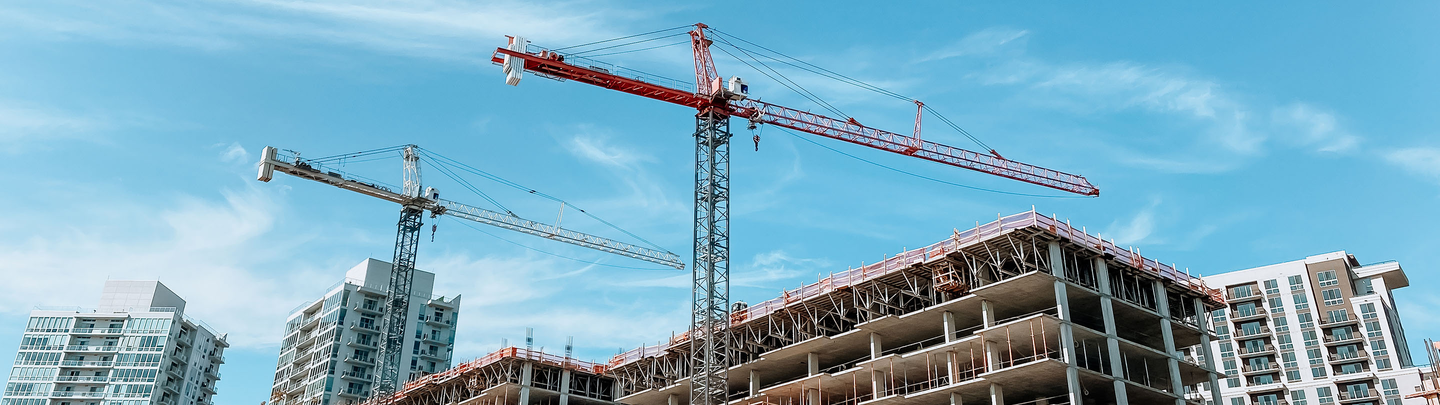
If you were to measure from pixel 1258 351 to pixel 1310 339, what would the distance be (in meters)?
5.26

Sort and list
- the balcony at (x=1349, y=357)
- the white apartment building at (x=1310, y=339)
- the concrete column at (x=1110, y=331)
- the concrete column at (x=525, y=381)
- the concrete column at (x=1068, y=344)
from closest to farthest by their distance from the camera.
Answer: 1. the concrete column at (x=1068, y=344)
2. the concrete column at (x=1110, y=331)
3. the concrete column at (x=525, y=381)
4. the white apartment building at (x=1310, y=339)
5. the balcony at (x=1349, y=357)

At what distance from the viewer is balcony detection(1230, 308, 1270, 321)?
120312mm

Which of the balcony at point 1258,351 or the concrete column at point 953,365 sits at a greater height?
the balcony at point 1258,351

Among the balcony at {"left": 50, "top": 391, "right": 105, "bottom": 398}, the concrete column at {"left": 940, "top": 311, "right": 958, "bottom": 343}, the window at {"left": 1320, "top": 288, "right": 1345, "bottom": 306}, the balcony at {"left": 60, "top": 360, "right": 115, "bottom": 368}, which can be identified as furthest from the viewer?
the balcony at {"left": 60, "top": 360, "right": 115, "bottom": 368}

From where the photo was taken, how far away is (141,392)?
15962 centimetres

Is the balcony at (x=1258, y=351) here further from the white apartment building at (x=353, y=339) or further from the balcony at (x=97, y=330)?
the balcony at (x=97, y=330)

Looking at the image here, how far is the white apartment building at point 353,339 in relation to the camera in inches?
5768

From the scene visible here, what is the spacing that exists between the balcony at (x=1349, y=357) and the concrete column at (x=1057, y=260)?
68.8 m

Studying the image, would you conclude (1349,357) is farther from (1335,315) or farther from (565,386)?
(565,386)

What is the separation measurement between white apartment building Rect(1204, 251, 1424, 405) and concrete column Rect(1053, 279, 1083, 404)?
197ft

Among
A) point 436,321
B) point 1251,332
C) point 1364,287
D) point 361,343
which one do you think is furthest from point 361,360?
point 1364,287

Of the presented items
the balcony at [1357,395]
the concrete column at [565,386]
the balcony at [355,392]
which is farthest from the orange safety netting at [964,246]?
the balcony at [355,392]

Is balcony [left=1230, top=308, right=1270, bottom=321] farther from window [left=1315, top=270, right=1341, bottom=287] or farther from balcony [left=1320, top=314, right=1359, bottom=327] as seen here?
window [left=1315, top=270, right=1341, bottom=287]

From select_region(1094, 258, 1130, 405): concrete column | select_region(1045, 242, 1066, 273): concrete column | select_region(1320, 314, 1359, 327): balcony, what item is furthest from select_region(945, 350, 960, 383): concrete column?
select_region(1320, 314, 1359, 327): balcony
